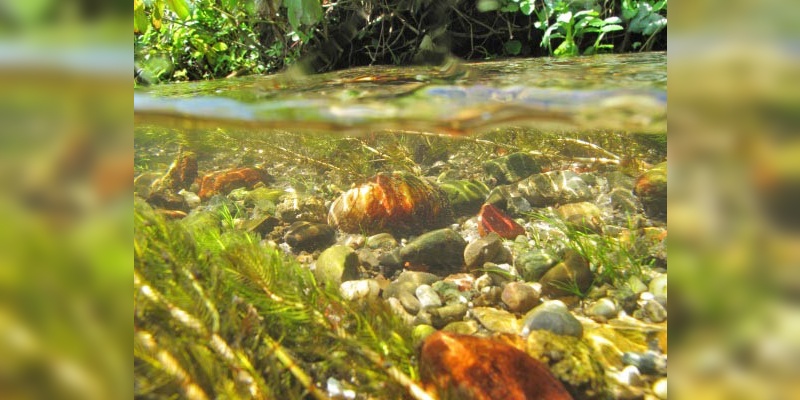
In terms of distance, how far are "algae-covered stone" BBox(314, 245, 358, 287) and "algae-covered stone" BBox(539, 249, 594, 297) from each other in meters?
0.64

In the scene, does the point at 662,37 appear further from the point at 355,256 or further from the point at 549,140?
the point at 355,256

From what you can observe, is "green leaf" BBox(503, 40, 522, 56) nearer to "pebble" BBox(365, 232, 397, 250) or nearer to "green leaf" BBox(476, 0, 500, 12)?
"green leaf" BBox(476, 0, 500, 12)

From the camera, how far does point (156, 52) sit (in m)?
2.41

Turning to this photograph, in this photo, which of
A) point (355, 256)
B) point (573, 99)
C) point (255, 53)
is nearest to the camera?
point (573, 99)

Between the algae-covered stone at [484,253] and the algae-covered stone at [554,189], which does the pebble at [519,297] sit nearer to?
the algae-covered stone at [484,253]

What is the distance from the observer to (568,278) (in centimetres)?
153

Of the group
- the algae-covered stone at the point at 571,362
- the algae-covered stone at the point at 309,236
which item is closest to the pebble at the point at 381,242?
the algae-covered stone at the point at 309,236

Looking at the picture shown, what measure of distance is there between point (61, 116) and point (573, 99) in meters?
1.02

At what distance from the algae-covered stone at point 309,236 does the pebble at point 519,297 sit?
2.46 ft

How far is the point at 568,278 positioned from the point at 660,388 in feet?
1.93

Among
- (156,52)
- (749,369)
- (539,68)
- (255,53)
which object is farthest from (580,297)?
(156,52)

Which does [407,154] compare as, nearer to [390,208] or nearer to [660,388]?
[390,208]

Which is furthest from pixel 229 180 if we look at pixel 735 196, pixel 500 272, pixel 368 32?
pixel 735 196

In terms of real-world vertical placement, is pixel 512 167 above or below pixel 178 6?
below
